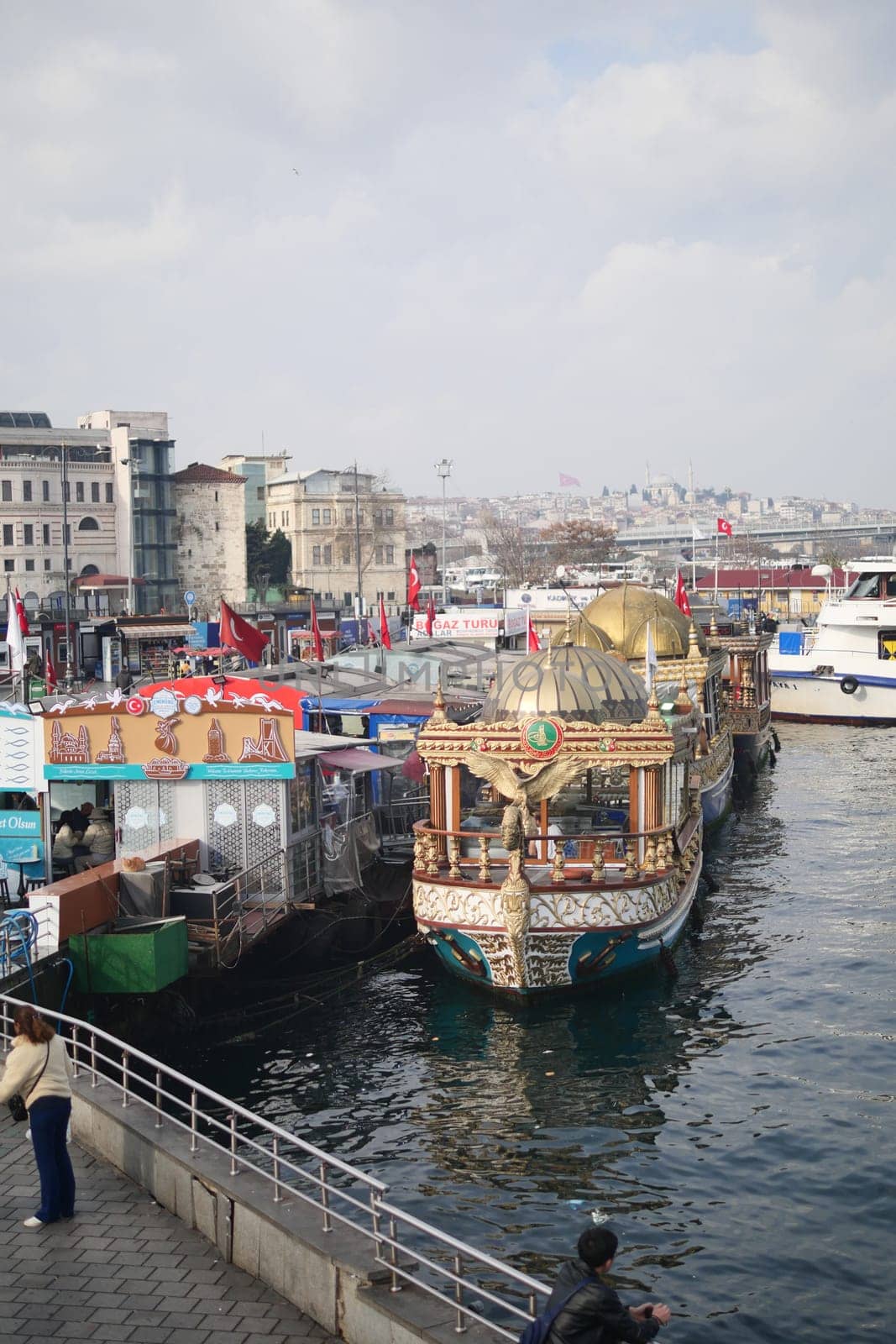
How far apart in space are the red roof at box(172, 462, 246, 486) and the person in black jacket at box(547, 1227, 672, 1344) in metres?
94.3

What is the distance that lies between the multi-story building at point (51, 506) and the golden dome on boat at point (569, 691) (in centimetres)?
6753

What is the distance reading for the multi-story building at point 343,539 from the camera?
385 ft

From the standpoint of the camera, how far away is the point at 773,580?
12231cm

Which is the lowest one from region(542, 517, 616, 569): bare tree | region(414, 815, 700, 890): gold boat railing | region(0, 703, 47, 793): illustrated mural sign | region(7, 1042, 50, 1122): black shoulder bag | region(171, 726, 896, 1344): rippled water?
region(171, 726, 896, 1344): rippled water

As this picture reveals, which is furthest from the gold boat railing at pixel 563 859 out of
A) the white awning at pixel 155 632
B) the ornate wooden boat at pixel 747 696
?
the white awning at pixel 155 632

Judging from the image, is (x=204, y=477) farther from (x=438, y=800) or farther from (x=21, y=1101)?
(x=21, y=1101)

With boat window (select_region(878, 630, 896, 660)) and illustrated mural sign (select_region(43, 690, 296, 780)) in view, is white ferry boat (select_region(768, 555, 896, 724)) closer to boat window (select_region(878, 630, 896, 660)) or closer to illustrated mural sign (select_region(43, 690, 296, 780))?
boat window (select_region(878, 630, 896, 660))

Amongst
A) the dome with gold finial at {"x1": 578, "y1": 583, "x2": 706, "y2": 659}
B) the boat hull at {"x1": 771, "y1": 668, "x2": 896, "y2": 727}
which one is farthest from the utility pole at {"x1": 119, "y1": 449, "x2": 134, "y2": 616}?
the dome with gold finial at {"x1": 578, "y1": 583, "x2": 706, "y2": 659}

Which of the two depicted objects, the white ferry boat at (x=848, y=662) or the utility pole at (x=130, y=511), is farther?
the utility pole at (x=130, y=511)

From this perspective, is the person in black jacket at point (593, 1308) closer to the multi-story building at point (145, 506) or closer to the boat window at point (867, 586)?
the boat window at point (867, 586)

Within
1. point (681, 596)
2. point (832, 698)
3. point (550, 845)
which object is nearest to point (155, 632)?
point (681, 596)

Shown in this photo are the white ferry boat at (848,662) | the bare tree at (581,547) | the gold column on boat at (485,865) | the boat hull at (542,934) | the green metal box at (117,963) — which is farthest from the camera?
the bare tree at (581,547)

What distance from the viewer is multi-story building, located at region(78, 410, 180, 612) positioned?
308 ft

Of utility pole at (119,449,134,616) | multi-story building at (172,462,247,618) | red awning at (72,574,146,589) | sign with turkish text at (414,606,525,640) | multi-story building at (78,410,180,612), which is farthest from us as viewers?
multi-story building at (172,462,247,618)
